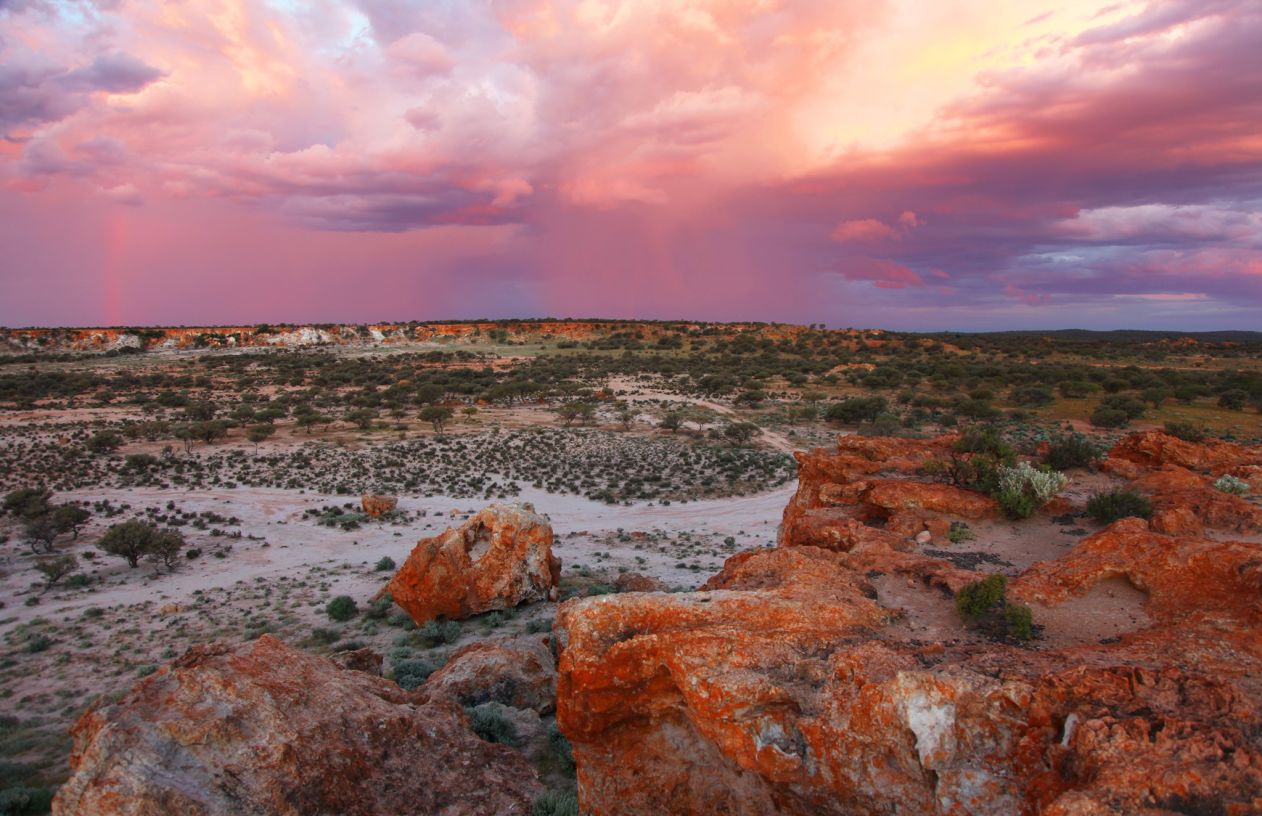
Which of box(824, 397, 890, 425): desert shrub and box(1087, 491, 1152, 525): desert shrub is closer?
box(1087, 491, 1152, 525): desert shrub

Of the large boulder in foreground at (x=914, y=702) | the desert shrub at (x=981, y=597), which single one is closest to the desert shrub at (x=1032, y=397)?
the large boulder in foreground at (x=914, y=702)

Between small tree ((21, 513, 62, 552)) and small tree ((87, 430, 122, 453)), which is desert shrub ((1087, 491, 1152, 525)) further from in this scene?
small tree ((87, 430, 122, 453))

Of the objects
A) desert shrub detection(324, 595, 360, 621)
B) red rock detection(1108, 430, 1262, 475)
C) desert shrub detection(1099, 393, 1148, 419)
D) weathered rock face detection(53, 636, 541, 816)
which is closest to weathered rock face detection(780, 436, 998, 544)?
red rock detection(1108, 430, 1262, 475)

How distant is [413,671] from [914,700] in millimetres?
9049

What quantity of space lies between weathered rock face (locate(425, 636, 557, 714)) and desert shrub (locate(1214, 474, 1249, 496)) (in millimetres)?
11184

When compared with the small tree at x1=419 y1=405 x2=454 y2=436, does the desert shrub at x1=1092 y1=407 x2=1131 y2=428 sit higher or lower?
higher

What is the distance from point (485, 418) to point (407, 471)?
13.9 meters

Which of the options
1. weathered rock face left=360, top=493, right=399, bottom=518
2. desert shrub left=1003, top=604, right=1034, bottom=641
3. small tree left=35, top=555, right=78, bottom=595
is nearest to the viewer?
desert shrub left=1003, top=604, right=1034, bottom=641

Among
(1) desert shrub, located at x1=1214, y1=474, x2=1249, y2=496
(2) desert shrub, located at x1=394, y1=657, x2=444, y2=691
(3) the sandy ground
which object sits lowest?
(3) the sandy ground

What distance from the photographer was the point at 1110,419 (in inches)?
1355

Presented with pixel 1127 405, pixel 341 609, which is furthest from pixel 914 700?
pixel 1127 405

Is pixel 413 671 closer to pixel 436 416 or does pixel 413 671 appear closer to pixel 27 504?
pixel 27 504

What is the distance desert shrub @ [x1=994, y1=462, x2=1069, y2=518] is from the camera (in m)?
9.65

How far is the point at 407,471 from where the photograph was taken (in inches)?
1106
